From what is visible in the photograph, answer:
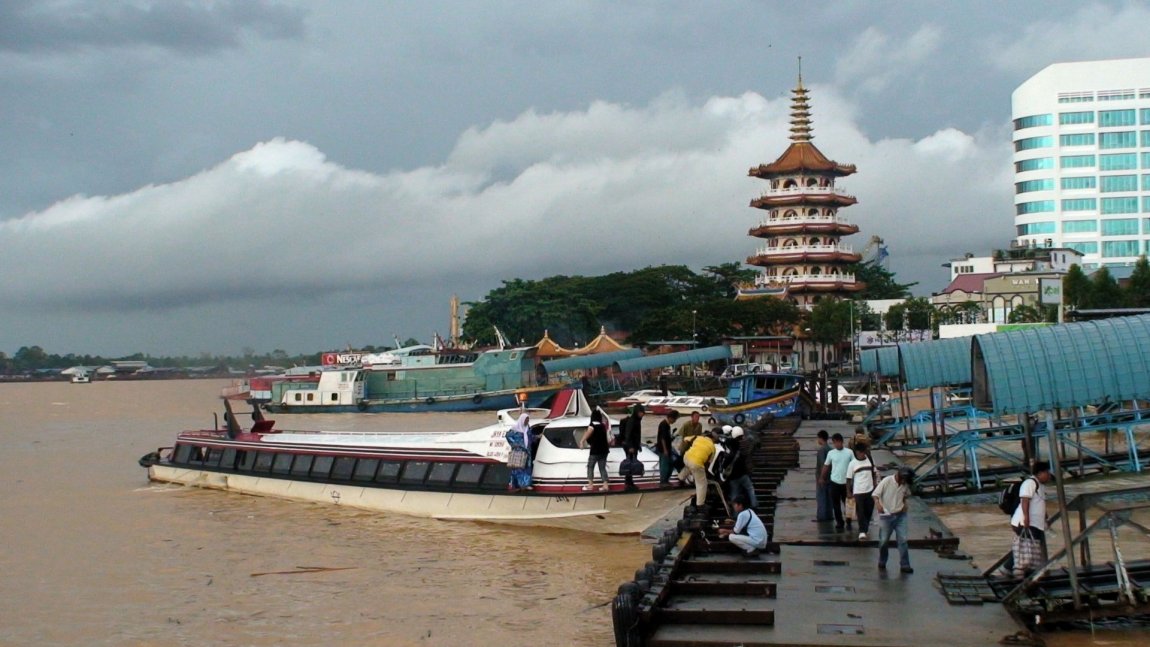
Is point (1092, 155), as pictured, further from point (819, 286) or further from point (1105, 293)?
point (1105, 293)

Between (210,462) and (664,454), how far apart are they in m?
13.7

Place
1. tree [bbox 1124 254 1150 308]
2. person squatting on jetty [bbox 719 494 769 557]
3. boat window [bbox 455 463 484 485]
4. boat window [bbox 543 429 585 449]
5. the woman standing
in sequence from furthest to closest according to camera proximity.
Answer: tree [bbox 1124 254 1150 308], boat window [bbox 455 463 484 485], boat window [bbox 543 429 585 449], the woman standing, person squatting on jetty [bbox 719 494 769 557]

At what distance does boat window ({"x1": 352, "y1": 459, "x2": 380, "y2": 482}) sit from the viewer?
25094mm

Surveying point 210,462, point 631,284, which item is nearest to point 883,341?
point 631,284

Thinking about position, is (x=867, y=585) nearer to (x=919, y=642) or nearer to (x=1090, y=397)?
(x=919, y=642)

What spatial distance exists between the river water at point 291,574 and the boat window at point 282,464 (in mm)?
824

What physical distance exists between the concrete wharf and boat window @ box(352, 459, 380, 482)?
9.99m

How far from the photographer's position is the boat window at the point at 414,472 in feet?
78.6

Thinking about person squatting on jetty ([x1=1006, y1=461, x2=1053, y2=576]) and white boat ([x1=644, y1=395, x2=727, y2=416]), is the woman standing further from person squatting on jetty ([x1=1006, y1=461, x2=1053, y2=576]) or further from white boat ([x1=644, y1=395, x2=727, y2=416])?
white boat ([x1=644, y1=395, x2=727, y2=416])

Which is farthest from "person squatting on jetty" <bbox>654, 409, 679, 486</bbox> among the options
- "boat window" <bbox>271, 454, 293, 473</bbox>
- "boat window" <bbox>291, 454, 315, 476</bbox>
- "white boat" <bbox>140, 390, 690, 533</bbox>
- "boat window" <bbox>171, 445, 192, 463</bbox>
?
"boat window" <bbox>171, 445, 192, 463</bbox>

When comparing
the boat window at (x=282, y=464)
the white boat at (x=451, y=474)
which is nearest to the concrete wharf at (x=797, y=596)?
the white boat at (x=451, y=474)

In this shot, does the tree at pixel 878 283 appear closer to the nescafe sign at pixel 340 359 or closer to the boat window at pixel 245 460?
the nescafe sign at pixel 340 359

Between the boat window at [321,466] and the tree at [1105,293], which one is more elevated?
the tree at [1105,293]

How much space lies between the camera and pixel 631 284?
106 m
